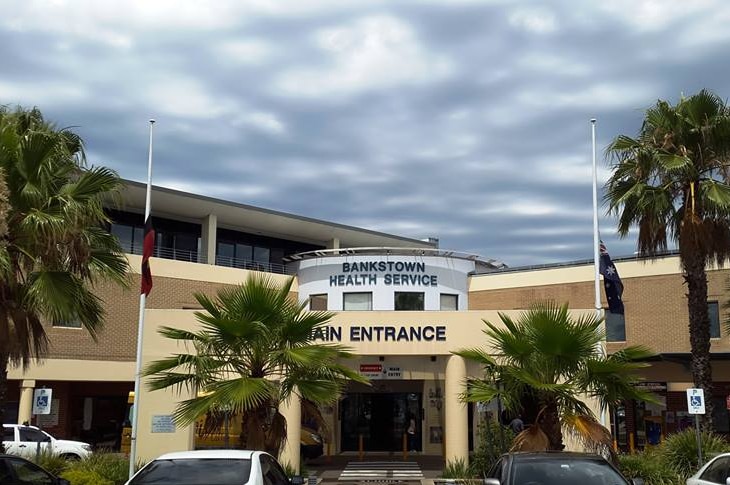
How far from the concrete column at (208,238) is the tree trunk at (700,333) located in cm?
2612

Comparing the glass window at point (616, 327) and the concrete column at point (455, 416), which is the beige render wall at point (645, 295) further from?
the concrete column at point (455, 416)

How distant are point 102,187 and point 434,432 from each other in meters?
22.3

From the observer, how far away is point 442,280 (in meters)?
37.1

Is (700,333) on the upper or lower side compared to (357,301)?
lower

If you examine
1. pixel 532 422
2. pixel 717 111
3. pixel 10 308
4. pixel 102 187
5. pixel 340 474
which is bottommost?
pixel 340 474

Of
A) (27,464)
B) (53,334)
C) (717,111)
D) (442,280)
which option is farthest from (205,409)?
(442,280)

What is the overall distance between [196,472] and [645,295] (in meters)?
28.2

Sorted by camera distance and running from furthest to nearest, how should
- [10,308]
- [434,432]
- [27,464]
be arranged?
[434,432], [10,308], [27,464]

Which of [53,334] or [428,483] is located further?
[53,334]

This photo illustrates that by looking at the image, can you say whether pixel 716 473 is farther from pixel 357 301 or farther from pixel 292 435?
pixel 357 301

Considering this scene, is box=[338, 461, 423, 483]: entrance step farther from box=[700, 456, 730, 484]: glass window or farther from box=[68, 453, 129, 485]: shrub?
box=[700, 456, 730, 484]: glass window

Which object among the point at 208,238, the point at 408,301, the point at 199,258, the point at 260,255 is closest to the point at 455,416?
the point at 408,301

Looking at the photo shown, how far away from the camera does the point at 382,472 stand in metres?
Result: 25.7

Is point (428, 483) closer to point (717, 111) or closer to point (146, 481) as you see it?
point (717, 111)
